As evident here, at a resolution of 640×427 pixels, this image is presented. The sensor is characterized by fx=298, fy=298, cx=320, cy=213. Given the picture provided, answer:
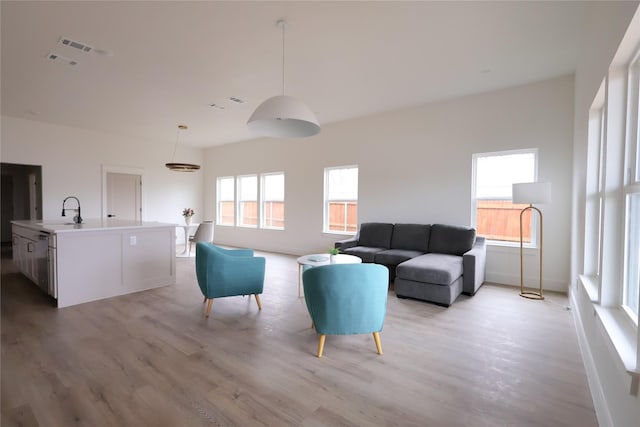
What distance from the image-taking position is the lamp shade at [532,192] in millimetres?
3633

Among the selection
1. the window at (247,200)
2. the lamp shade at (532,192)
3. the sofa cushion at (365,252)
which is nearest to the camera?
the lamp shade at (532,192)

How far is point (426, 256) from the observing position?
4.32 m

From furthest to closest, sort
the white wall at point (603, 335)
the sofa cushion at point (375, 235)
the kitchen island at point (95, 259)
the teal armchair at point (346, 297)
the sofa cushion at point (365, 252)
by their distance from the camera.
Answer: the sofa cushion at point (375, 235), the sofa cushion at point (365, 252), the kitchen island at point (95, 259), the teal armchair at point (346, 297), the white wall at point (603, 335)

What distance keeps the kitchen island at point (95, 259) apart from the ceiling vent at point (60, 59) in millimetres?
2062

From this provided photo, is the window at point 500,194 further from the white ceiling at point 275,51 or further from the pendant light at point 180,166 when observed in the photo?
the pendant light at point 180,166

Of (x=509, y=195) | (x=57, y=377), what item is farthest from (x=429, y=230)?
(x=57, y=377)

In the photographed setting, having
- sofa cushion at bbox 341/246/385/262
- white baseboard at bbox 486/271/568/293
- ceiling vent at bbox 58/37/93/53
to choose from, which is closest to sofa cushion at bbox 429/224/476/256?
white baseboard at bbox 486/271/568/293

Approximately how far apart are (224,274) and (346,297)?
1519 mm

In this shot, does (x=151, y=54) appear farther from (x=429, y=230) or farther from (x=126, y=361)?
(x=429, y=230)

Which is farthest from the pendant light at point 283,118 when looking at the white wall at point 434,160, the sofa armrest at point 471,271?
the white wall at point 434,160

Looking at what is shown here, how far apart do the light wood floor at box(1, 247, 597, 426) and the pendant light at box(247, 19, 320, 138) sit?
1.93 m

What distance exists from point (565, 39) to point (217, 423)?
463 cm

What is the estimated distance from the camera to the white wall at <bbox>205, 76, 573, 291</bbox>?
416 cm

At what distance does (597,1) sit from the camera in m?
2.36
